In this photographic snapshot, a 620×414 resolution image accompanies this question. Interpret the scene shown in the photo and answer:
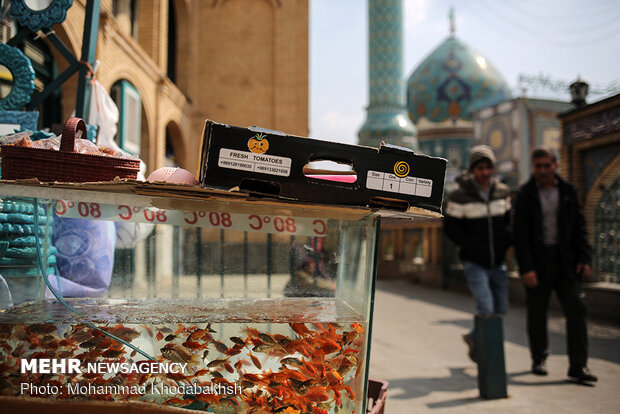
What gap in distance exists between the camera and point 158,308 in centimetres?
158

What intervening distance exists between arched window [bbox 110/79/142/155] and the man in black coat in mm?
5862

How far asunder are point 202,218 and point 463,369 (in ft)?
10.1

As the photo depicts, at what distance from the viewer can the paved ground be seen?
3041mm

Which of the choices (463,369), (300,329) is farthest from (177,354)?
(463,369)

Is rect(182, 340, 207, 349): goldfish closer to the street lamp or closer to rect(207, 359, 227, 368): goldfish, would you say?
rect(207, 359, 227, 368): goldfish

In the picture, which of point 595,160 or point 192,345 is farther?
point 595,160

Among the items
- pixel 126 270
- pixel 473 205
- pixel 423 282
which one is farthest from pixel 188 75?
pixel 126 270

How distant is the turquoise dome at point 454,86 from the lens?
30.1 meters

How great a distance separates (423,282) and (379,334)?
6.18 metres

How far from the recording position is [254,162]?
4.23 ft

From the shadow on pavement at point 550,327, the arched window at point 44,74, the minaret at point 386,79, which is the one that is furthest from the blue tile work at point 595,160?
the minaret at point 386,79

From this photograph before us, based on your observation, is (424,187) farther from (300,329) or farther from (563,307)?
(563,307)

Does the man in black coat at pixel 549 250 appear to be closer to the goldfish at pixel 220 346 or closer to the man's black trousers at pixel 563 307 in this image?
the man's black trousers at pixel 563 307

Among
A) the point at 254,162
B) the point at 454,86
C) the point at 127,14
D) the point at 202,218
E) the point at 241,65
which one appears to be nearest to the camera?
the point at 254,162
